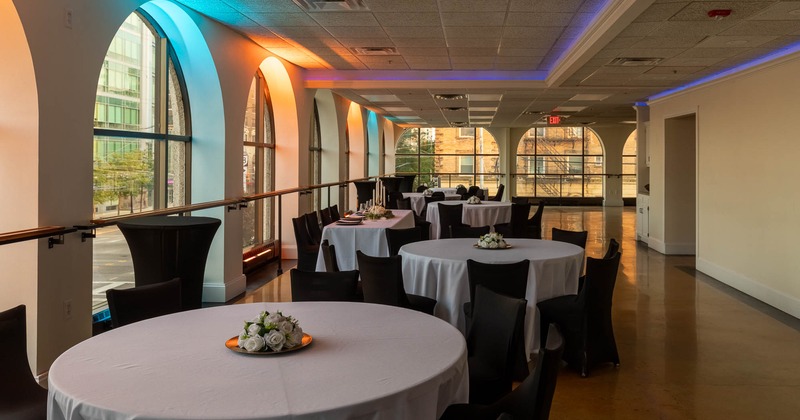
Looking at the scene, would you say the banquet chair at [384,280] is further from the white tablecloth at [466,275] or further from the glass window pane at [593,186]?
the glass window pane at [593,186]

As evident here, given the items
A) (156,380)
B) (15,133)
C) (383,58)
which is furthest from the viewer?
(383,58)

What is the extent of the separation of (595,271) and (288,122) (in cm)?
634

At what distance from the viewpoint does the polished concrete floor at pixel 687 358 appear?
401 centimetres

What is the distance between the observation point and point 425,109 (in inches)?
601

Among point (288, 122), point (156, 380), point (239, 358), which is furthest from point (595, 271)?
point (288, 122)

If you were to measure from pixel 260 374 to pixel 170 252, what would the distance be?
7.74 feet

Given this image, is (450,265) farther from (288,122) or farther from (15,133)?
(288,122)

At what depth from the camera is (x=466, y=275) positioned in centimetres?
469

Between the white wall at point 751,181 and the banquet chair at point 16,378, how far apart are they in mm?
6798

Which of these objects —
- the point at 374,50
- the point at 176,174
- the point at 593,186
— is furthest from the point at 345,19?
the point at 593,186

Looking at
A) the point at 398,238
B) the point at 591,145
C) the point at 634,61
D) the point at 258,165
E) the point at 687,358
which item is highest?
the point at 591,145

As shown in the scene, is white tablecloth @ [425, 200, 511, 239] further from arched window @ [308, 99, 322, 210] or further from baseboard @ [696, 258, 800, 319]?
arched window @ [308, 99, 322, 210]

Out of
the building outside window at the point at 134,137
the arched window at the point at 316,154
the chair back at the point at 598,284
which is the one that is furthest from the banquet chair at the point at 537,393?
the arched window at the point at 316,154

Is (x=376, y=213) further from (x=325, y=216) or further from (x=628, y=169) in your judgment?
(x=628, y=169)
